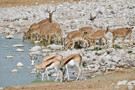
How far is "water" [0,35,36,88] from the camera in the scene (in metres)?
10.7

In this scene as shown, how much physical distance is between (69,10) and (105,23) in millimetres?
5103

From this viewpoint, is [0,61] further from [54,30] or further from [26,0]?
[26,0]

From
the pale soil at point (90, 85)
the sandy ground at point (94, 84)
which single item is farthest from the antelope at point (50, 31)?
the pale soil at point (90, 85)

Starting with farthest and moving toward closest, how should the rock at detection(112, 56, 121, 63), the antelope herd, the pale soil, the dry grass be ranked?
the dry grass → the rock at detection(112, 56, 121, 63) → the antelope herd → the pale soil

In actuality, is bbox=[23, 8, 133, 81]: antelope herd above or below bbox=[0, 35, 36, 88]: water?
above

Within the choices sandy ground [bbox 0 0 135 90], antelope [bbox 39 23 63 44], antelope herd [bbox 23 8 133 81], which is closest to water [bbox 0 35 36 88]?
antelope herd [bbox 23 8 133 81]

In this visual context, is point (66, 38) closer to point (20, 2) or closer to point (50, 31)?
point (50, 31)

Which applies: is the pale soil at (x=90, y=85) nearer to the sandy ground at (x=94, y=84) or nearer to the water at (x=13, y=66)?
the sandy ground at (x=94, y=84)

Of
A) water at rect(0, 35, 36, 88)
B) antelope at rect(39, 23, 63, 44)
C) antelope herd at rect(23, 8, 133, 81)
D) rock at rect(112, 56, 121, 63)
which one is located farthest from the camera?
antelope at rect(39, 23, 63, 44)

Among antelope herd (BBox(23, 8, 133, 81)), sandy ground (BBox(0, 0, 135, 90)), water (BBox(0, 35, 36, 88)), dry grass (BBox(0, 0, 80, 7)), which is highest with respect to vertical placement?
dry grass (BBox(0, 0, 80, 7))

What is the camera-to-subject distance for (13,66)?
501 inches

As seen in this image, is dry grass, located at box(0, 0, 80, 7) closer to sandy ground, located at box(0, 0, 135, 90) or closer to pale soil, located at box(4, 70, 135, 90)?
sandy ground, located at box(0, 0, 135, 90)

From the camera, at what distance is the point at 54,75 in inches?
447

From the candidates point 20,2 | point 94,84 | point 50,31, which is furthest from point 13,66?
point 20,2
